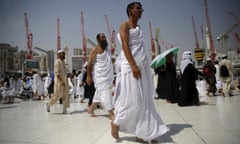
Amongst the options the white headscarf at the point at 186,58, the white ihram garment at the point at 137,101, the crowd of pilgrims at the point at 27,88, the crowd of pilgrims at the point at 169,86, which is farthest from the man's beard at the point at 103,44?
the crowd of pilgrims at the point at 27,88

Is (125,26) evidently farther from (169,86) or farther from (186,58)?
(169,86)

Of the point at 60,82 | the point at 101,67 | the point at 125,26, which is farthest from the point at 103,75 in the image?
the point at 125,26

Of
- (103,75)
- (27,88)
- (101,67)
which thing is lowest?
(27,88)

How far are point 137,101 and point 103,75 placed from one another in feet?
5.83

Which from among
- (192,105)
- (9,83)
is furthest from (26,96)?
(192,105)

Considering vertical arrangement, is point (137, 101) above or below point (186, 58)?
below

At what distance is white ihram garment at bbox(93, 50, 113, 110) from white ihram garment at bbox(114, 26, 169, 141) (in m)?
1.49

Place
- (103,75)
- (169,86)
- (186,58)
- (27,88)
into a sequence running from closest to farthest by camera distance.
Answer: (103,75), (186,58), (169,86), (27,88)

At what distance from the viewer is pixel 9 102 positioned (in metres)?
9.03

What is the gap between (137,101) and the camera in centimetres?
239

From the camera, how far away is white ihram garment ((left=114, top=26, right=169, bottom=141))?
2.36 metres

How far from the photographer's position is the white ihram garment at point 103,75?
3.98m

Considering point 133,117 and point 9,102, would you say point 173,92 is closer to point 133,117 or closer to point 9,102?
point 133,117

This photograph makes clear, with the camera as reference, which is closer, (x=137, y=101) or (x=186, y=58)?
(x=137, y=101)
